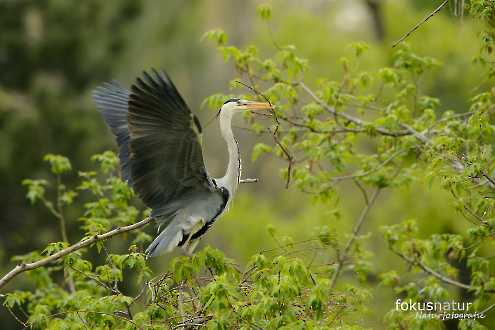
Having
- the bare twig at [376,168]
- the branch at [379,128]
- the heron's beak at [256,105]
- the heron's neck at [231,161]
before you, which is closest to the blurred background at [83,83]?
the bare twig at [376,168]

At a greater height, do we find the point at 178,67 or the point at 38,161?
the point at 178,67

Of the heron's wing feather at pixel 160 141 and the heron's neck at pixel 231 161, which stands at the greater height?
the heron's neck at pixel 231 161

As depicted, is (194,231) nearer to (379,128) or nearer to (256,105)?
(256,105)

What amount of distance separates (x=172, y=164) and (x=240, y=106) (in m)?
0.81

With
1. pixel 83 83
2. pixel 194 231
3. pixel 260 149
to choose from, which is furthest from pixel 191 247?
pixel 83 83

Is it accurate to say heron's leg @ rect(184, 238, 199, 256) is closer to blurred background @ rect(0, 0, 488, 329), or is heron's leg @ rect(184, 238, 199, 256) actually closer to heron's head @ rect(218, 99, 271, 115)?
heron's head @ rect(218, 99, 271, 115)

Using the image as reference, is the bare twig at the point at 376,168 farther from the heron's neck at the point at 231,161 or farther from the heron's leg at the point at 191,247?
the heron's leg at the point at 191,247

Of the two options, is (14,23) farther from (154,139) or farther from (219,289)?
(219,289)

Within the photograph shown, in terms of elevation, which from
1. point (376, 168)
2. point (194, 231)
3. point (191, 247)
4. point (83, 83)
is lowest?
point (191, 247)

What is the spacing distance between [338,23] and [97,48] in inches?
463

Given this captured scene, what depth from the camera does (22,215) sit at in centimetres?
1531

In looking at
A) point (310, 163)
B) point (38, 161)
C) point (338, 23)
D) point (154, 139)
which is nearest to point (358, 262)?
point (310, 163)

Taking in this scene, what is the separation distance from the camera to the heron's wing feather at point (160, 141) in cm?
520

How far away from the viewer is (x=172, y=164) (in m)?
5.45
